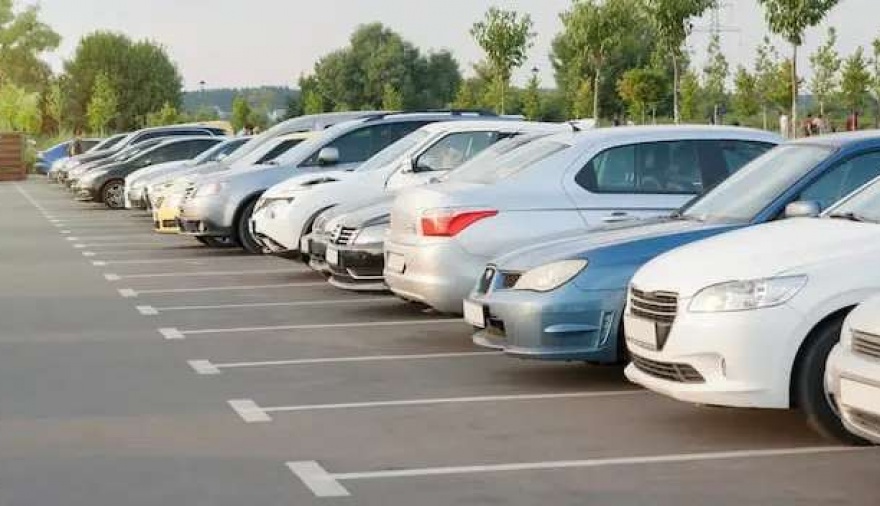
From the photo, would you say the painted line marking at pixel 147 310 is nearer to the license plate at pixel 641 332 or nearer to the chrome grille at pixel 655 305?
the license plate at pixel 641 332

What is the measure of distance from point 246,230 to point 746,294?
14.8 meters

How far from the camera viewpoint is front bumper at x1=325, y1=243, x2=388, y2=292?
15172 millimetres

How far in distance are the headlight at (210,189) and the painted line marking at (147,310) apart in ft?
19.6

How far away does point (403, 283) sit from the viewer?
43.5ft

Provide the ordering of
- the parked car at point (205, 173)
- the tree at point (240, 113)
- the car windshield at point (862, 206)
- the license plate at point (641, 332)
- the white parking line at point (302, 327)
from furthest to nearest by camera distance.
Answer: the tree at point (240, 113), the parked car at point (205, 173), the white parking line at point (302, 327), the car windshield at point (862, 206), the license plate at point (641, 332)

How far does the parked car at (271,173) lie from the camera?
2161cm

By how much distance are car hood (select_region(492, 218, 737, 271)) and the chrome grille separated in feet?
3.35

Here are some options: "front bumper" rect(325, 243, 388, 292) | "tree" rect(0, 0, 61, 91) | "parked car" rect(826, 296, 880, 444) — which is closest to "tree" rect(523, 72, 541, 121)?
"tree" rect(0, 0, 61, 91)

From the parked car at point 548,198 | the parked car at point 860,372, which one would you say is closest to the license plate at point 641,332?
the parked car at point 860,372

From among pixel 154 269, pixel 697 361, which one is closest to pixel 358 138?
pixel 154 269

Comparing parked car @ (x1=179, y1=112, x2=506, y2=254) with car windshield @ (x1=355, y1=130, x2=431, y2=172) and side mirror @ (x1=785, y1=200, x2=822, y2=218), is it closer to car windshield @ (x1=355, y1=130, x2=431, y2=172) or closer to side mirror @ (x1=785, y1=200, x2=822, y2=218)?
car windshield @ (x1=355, y1=130, x2=431, y2=172)

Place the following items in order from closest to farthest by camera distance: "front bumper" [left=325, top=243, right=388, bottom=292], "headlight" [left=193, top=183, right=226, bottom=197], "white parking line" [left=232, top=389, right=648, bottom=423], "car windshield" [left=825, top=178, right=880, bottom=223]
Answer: "car windshield" [left=825, top=178, right=880, bottom=223] → "white parking line" [left=232, top=389, right=648, bottom=423] → "front bumper" [left=325, top=243, right=388, bottom=292] → "headlight" [left=193, top=183, right=226, bottom=197]

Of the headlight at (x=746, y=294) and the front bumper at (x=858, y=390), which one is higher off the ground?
the headlight at (x=746, y=294)

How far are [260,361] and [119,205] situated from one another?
29.0 meters
